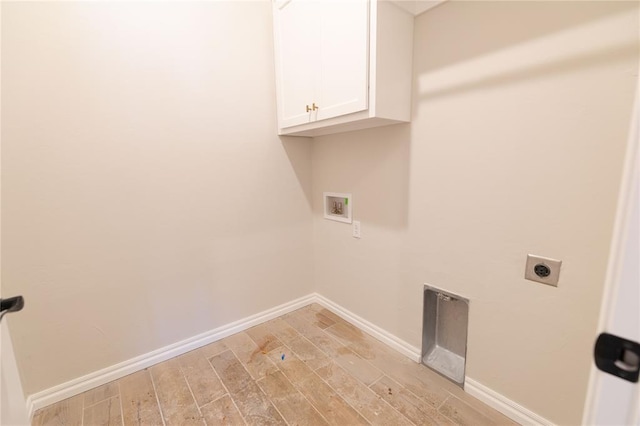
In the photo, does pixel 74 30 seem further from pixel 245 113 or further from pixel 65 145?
pixel 245 113

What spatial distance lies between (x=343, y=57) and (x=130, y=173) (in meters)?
1.39

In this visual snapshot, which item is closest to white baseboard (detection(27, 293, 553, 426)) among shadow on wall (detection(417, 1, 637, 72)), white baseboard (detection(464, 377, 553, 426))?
white baseboard (detection(464, 377, 553, 426))

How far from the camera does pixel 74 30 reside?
1397mm

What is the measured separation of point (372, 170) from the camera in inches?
75.9

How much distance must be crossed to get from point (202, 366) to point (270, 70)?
2.11m

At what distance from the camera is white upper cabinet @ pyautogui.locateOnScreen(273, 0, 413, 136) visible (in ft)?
4.59

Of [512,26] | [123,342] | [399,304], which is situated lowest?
[123,342]

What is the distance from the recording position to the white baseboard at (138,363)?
1.52m

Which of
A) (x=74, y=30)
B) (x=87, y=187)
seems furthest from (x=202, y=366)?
(x=74, y=30)

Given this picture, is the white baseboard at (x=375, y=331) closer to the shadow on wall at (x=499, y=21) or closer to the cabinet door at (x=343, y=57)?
the cabinet door at (x=343, y=57)

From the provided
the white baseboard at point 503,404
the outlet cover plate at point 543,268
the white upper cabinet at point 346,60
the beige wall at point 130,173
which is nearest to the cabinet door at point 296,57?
the white upper cabinet at point 346,60

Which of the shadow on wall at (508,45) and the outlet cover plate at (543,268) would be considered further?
the outlet cover plate at (543,268)

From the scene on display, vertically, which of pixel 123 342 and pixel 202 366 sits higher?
pixel 123 342

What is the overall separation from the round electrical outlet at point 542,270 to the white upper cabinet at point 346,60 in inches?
39.1
